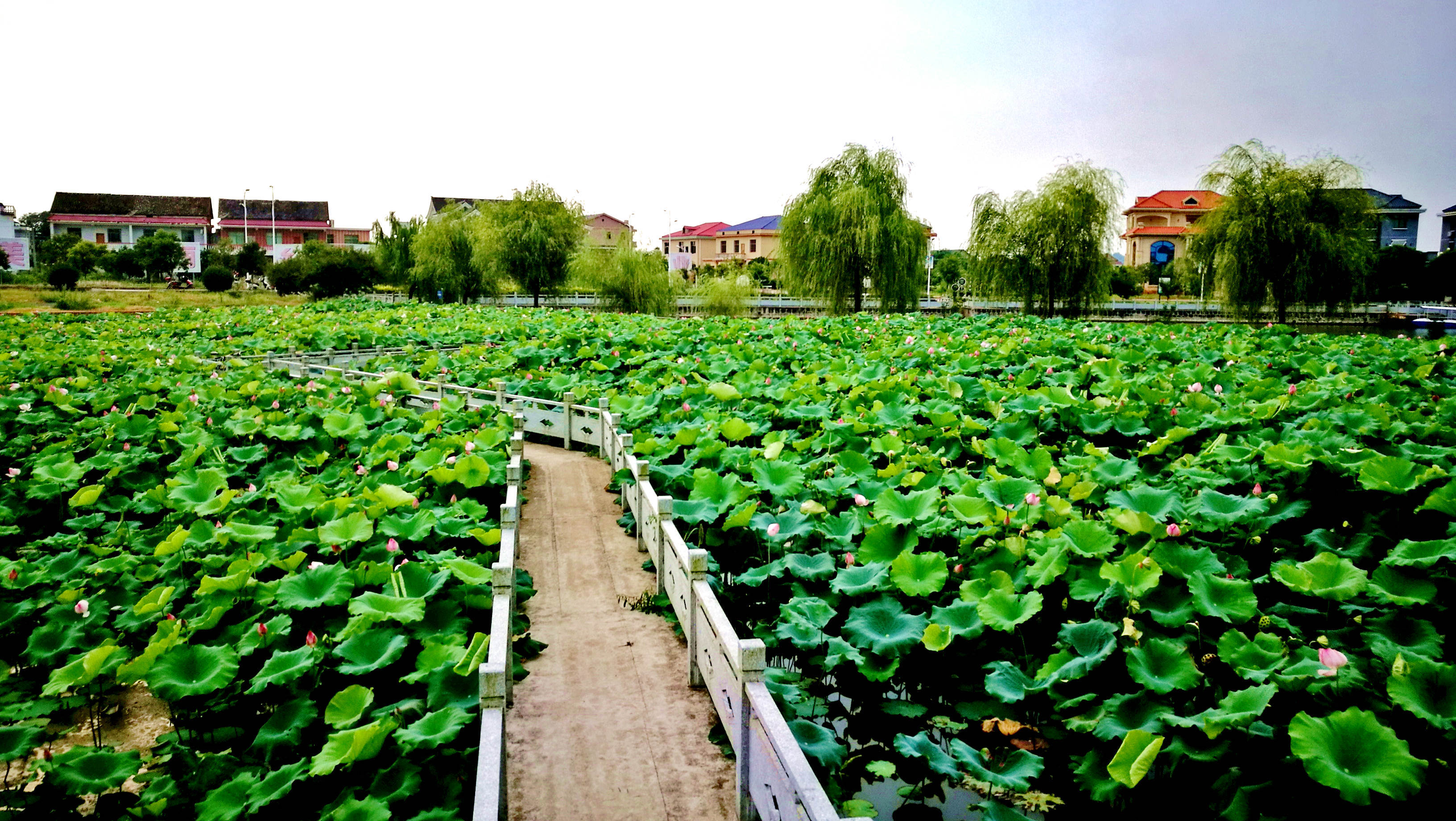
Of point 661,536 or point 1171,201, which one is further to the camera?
point 1171,201

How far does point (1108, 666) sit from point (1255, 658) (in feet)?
1.57

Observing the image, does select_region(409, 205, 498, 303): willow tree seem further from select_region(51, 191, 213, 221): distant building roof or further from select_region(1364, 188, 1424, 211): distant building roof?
select_region(1364, 188, 1424, 211): distant building roof

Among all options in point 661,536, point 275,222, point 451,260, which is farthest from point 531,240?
point 275,222

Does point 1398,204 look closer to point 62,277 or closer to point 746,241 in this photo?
point 746,241

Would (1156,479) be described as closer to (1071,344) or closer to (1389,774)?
(1389,774)

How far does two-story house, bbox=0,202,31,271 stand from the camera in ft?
158

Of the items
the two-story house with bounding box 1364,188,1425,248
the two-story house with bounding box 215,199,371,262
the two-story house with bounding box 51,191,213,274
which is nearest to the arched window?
the two-story house with bounding box 1364,188,1425,248

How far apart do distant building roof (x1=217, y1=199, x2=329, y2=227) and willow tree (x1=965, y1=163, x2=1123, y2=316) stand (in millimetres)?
49008

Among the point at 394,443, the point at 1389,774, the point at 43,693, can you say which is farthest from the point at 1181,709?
the point at 394,443

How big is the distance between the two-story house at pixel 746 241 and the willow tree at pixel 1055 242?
137 feet

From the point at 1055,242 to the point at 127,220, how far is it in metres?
53.6

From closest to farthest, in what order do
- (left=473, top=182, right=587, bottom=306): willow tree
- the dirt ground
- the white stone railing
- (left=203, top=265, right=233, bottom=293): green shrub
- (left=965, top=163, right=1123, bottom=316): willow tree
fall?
1. the white stone railing
2. the dirt ground
3. (left=965, top=163, right=1123, bottom=316): willow tree
4. (left=473, top=182, right=587, bottom=306): willow tree
5. (left=203, top=265, right=233, bottom=293): green shrub

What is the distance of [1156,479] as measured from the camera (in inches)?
193

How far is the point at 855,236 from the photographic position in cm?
2303
